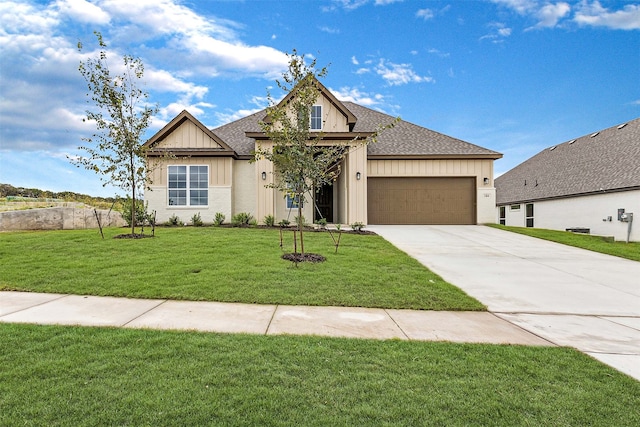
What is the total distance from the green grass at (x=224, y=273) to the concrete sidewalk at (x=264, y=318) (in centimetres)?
31

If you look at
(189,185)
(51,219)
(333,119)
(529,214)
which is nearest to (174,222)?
(189,185)

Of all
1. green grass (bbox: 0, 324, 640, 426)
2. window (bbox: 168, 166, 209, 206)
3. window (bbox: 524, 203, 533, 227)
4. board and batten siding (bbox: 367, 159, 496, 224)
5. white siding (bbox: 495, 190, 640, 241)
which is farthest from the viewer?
window (bbox: 524, 203, 533, 227)

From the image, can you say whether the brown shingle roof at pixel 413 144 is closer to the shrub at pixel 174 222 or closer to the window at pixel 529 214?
the window at pixel 529 214

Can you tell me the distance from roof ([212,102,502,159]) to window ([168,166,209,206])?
7.32 ft

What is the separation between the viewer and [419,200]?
16906 millimetres

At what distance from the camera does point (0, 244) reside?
9.30 m

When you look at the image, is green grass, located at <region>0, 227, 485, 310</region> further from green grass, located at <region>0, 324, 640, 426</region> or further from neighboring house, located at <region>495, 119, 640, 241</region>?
neighboring house, located at <region>495, 119, 640, 241</region>

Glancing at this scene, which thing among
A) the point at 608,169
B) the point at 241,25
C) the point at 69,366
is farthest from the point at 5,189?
the point at 608,169

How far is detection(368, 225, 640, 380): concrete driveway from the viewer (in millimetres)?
4059

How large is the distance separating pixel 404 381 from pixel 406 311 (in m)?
2.28

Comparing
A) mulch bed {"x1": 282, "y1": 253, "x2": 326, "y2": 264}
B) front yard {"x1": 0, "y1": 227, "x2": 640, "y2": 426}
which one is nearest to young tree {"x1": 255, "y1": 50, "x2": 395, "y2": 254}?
mulch bed {"x1": 282, "y1": 253, "x2": 326, "y2": 264}

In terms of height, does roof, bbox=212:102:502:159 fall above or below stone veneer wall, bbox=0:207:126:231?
above

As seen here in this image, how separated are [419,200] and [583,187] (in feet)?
31.2

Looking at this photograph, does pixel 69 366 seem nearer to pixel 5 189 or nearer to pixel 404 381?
pixel 404 381
